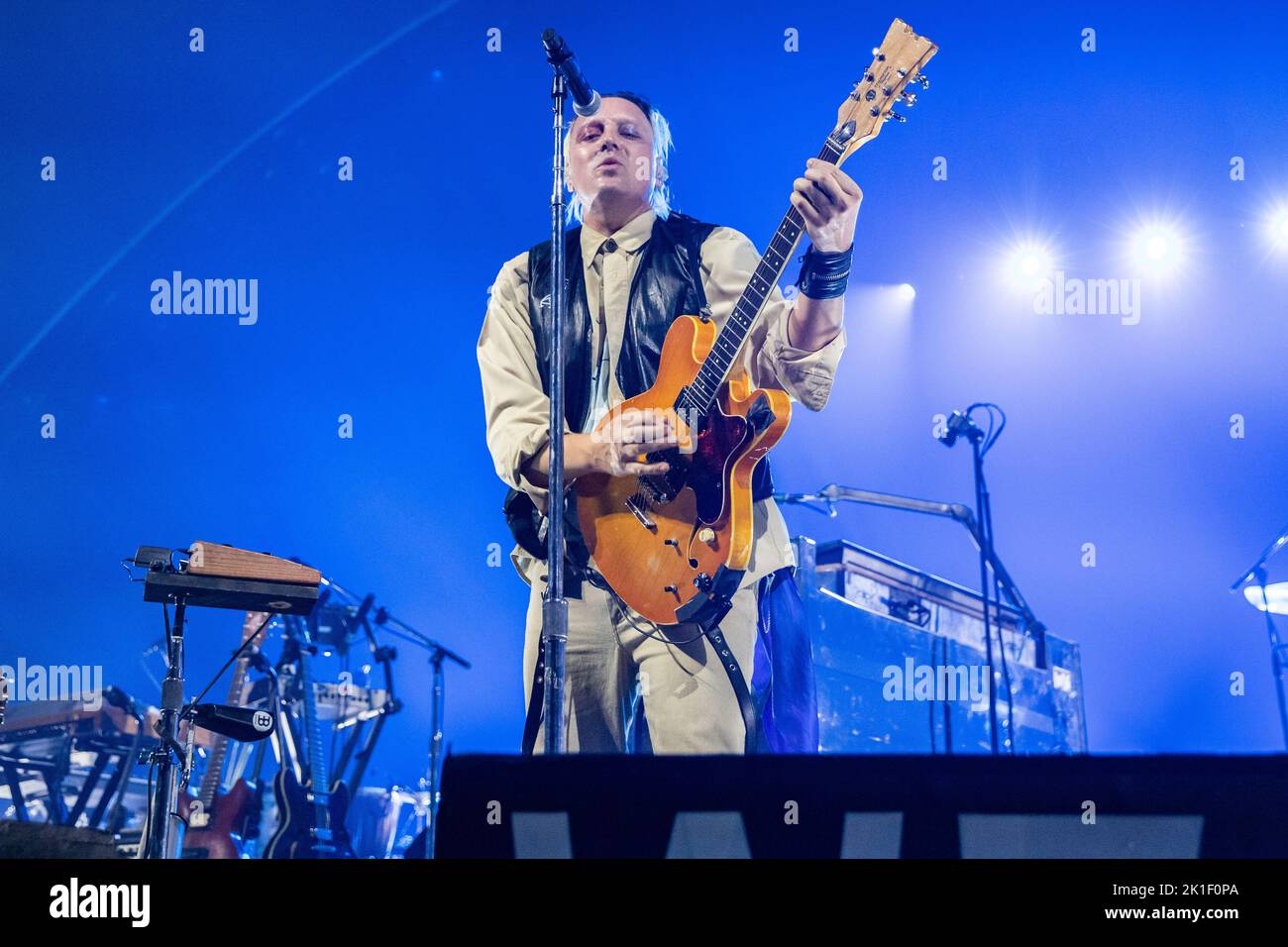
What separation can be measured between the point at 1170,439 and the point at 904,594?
92 cm

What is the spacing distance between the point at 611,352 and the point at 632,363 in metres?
0.07

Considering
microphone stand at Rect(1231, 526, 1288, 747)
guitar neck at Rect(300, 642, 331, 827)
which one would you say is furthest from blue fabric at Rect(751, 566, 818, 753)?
guitar neck at Rect(300, 642, 331, 827)

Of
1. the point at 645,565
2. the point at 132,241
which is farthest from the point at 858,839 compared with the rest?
the point at 132,241

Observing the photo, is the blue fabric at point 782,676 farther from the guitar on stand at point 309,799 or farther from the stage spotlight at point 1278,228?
the stage spotlight at point 1278,228

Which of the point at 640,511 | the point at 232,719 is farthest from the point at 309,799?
the point at 640,511

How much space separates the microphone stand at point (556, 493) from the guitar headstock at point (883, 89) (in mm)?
740

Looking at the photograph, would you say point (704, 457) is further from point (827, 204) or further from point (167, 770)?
point (167, 770)

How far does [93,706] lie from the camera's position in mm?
3771

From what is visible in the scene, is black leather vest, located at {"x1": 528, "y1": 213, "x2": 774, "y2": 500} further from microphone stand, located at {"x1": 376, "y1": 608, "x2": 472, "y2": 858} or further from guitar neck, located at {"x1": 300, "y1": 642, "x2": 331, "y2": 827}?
guitar neck, located at {"x1": 300, "y1": 642, "x2": 331, "y2": 827}

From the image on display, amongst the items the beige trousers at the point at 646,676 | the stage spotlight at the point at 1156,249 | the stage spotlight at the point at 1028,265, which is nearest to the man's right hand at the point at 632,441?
the beige trousers at the point at 646,676

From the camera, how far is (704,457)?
2854 mm

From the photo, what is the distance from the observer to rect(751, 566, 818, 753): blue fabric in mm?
2834

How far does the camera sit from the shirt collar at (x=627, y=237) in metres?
3.19

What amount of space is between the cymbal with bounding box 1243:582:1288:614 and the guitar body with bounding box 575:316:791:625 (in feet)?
5.12
